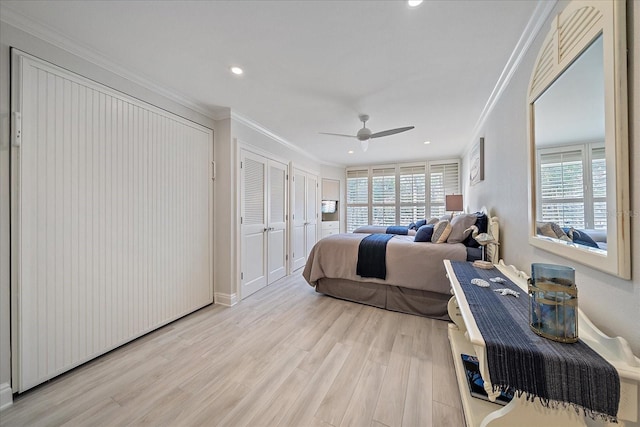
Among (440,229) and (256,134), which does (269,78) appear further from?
(440,229)

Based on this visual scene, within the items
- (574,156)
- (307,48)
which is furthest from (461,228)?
(307,48)

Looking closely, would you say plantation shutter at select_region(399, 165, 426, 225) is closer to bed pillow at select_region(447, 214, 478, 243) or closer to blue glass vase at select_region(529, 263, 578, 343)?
bed pillow at select_region(447, 214, 478, 243)

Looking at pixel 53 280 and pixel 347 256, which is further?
pixel 347 256

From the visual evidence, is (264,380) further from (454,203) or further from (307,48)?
(454,203)

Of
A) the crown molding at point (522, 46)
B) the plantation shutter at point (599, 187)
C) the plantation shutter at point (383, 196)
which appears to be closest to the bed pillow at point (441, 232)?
the crown molding at point (522, 46)

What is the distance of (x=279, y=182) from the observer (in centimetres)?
384

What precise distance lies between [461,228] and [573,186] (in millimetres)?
1750

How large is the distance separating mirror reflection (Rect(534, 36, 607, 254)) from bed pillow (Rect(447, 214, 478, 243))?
133cm

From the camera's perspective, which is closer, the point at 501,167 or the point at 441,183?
the point at 501,167

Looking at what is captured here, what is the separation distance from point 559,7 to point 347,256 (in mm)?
2610

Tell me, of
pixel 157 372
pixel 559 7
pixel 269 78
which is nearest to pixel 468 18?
pixel 559 7

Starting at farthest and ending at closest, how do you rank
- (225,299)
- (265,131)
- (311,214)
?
(311,214)
(265,131)
(225,299)

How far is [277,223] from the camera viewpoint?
3812 millimetres

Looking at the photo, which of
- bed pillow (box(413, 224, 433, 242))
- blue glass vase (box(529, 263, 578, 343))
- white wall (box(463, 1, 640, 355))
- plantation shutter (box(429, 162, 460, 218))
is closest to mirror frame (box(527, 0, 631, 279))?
white wall (box(463, 1, 640, 355))
